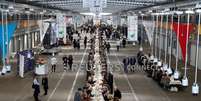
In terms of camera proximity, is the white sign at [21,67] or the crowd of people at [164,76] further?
the white sign at [21,67]

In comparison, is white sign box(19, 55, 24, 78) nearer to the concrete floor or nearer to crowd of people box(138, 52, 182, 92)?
the concrete floor

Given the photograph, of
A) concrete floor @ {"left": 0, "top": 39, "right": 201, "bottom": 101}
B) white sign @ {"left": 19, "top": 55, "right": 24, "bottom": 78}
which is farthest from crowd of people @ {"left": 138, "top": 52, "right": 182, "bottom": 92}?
white sign @ {"left": 19, "top": 55, "right": 24, "bottom": 78}

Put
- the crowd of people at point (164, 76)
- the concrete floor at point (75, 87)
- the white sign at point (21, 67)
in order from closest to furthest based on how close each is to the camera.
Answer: the concrete floor at point (75, 87)
the crowd of people at point (164, 76)
the white sign at point (21, 67)

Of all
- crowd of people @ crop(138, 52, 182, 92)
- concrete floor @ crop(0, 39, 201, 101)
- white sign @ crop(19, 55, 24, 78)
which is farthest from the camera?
white sign @ crop(19, 55, 24, 78)

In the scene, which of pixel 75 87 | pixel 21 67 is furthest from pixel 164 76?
pixel 21 67

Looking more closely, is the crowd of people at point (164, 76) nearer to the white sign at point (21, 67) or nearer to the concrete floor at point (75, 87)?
the concrete floor at point (75, 87)

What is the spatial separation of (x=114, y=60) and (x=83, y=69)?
8.13 metres

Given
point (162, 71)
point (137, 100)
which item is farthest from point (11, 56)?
point (137, 100)

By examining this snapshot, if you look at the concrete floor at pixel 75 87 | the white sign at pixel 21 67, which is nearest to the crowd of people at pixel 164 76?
the concrete floor at pixel 75 87

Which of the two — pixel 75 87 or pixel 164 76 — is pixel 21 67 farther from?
pixel 164 76

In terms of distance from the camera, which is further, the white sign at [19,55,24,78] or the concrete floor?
the white sign at [19,55,24,78]

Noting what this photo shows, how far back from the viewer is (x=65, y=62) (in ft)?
122

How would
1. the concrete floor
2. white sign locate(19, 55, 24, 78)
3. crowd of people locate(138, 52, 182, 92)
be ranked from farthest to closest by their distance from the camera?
1. white sign locate(19, 55, 24, 78)
2. crowd of people locate(138, 52, 182, 92)
3. the concrete floor

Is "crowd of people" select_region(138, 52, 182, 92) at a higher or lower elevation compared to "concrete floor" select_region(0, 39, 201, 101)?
higher
